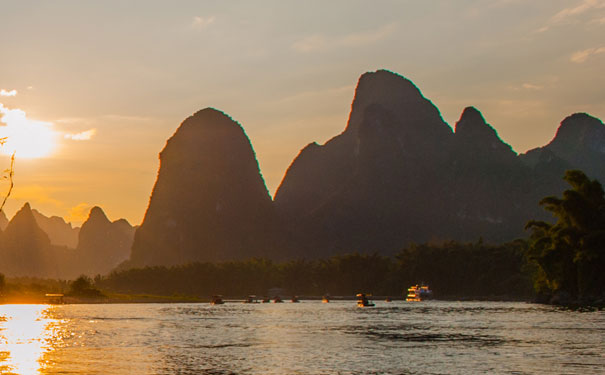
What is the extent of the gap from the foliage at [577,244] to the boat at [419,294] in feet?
196

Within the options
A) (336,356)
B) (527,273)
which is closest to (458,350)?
(336,356)

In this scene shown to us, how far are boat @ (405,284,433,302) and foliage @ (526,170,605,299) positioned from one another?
2346 inches

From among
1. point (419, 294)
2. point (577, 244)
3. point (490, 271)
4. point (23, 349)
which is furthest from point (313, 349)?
point (490, 271)

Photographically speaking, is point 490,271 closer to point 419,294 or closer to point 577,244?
point 419,294

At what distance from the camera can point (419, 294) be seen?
616 feet

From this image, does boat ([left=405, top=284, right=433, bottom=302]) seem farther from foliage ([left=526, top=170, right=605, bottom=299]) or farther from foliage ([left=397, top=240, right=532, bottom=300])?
foliage ([left=526, top=170, right=605, bottom=299])

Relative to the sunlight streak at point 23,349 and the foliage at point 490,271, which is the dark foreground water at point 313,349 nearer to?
the sunlight streak at point 23,349

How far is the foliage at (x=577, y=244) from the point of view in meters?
117

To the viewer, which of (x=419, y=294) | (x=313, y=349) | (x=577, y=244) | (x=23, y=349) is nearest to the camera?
(x=313, y=349)

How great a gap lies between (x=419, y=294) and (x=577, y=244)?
233 ft

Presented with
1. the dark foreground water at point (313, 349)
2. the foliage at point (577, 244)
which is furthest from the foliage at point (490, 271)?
the dark foreground water at point (313, 349)

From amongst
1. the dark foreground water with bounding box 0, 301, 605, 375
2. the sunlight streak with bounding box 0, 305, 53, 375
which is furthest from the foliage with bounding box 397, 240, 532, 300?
the sunlight streak with bounding box 0, 305, 53, 375

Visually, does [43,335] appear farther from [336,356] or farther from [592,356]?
[592,356]

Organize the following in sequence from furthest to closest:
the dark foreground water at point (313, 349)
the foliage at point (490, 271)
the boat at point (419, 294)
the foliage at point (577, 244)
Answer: the boat at point (419, 294) < the foliage at point (490, 271) < the foliage at point (577, 244) < the dark foreground water at point (313, 349)
